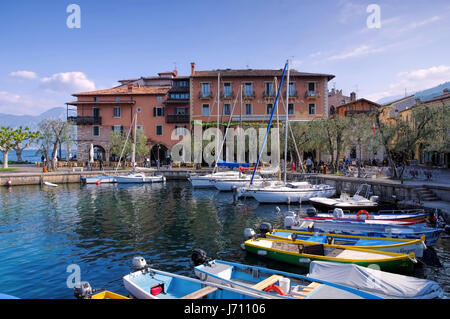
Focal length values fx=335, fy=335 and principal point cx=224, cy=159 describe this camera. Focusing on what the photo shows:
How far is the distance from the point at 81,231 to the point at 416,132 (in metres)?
24.4

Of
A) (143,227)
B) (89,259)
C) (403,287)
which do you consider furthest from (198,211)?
(403,287)

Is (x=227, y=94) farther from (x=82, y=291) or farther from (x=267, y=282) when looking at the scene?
(x=82, y=291)

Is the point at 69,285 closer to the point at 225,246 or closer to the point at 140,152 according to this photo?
the point at 225,246

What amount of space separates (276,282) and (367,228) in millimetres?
8870

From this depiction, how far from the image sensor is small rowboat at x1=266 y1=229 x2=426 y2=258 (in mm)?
11992

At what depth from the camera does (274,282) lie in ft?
29.0

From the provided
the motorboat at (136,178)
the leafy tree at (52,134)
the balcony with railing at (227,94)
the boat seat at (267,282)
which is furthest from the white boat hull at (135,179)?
the boat seat at (267,282)

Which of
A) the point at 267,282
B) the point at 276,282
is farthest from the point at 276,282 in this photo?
the point at 267,282

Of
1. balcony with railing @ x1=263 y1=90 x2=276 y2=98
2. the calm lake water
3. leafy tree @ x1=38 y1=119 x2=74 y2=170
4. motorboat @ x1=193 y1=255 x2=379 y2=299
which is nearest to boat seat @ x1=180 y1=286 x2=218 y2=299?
motorboat @ x1=193 y1=255 x2=379 y2=299

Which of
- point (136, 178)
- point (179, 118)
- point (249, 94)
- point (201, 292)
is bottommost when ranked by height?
point (201, 292)

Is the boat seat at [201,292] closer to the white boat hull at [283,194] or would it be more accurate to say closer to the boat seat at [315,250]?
the boat seat at [315,250]

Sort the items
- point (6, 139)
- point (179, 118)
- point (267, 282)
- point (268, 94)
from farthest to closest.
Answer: point (179, 118) < point (268, 94) < point (6, 139) < point (267, 282)

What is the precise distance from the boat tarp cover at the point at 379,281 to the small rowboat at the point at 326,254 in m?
1.56
